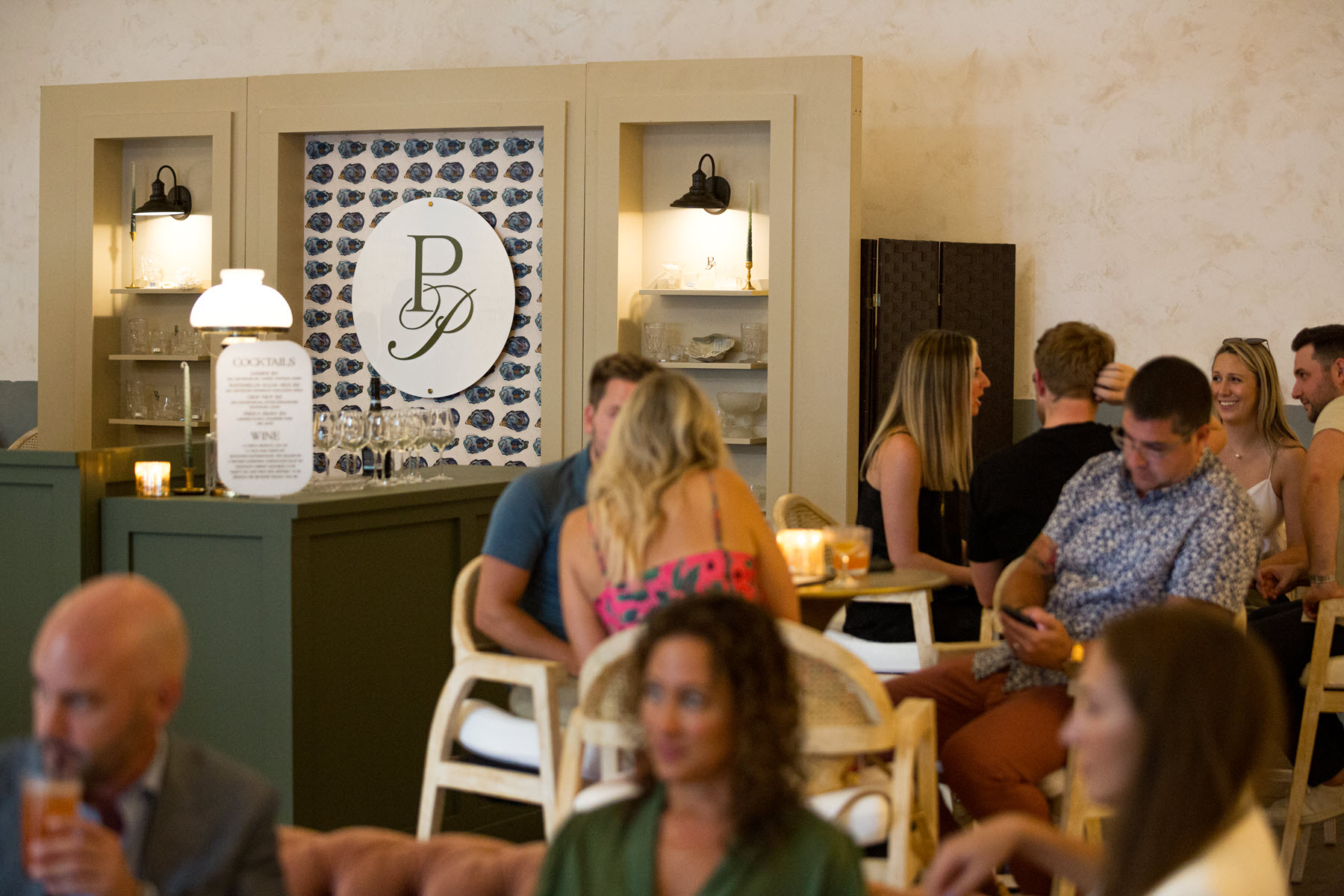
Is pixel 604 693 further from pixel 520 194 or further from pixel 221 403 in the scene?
pixel 520 194

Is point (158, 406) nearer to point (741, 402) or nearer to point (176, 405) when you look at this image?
point (176, 405)

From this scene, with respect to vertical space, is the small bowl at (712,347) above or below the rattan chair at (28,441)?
above

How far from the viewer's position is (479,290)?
22.9 feet

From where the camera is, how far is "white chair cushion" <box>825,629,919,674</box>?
3.80m

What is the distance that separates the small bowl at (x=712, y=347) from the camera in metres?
6.58

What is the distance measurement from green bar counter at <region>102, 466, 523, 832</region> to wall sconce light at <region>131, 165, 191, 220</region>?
3950 mm

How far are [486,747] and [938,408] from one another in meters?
1.67

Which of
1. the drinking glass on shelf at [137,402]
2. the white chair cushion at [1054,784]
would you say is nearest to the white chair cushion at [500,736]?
the white chair cushion at [1054,784]

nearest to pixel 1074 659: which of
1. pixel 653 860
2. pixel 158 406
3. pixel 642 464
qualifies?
pixel 642 464

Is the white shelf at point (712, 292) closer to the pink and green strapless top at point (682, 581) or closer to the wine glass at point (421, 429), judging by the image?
the wine glass at point (421, 429)

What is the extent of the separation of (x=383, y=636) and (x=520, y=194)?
3404mm

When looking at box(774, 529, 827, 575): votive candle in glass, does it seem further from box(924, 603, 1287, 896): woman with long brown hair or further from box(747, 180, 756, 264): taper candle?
box(747, 180, 756, 264): taper candle

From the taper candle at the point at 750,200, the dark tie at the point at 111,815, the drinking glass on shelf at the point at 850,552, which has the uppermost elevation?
the taper candle at the point at 750,200

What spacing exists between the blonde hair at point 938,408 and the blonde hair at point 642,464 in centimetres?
141
